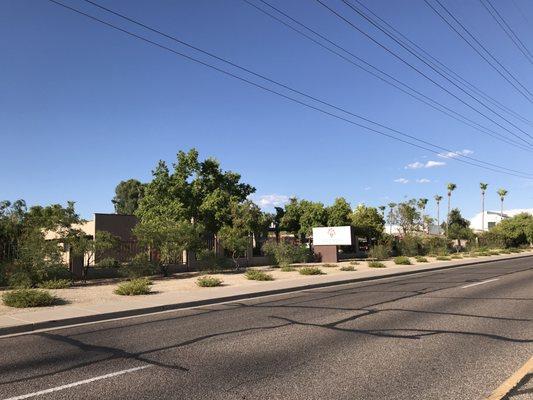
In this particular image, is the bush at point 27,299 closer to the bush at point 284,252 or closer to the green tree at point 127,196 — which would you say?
the bush at point 284,252

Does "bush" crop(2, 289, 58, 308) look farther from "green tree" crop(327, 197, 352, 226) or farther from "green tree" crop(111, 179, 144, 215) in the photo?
"green tree" crop(111, 179, 144, 215)

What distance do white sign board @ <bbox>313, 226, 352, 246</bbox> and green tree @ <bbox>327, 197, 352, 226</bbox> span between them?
1298cm

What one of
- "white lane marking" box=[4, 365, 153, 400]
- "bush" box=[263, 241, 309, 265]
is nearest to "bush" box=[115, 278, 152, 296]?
"white lane marking" box=[4, 365, 153, 400]

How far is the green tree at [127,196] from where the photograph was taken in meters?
91.1

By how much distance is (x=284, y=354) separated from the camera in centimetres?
778

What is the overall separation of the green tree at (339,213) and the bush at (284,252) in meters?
15.6

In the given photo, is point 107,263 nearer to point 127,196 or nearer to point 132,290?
point 132,290

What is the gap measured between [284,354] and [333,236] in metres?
30.9

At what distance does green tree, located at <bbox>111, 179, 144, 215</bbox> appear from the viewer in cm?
9106

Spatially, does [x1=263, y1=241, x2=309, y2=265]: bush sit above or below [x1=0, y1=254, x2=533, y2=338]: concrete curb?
above

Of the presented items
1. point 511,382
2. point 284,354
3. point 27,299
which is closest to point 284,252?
point 27,299

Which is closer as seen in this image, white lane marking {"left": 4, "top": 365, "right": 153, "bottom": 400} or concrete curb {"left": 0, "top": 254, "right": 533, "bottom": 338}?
white lane marking {"left": 4, "top": 365, "right": 153, "bottom": 400}

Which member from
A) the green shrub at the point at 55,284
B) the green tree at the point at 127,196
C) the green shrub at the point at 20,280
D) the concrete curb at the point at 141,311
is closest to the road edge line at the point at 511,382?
the concrete curb at the point at 141,311

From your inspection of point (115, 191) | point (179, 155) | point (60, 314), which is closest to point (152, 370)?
point (60, 314)
